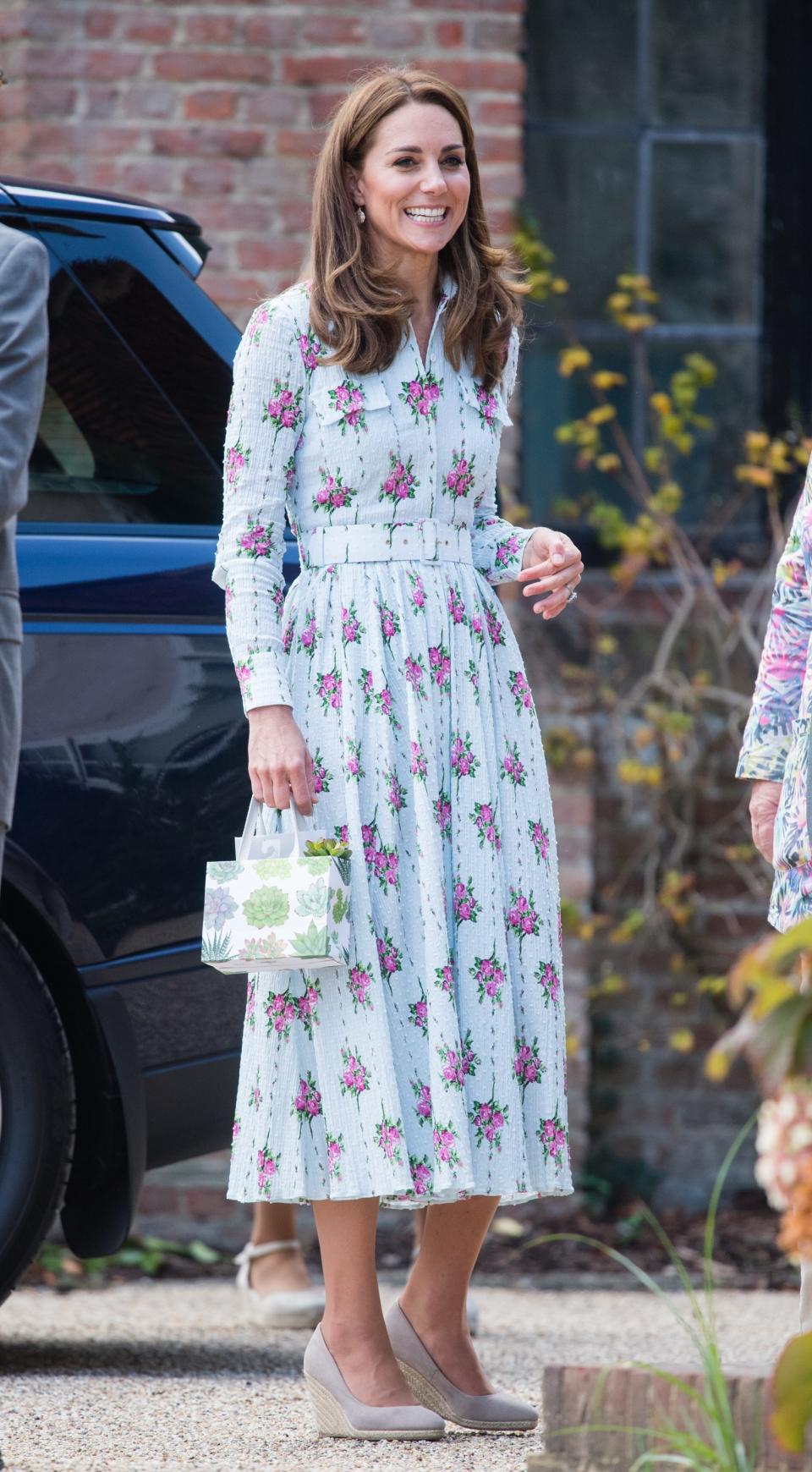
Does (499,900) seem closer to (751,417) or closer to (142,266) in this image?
(142,266)

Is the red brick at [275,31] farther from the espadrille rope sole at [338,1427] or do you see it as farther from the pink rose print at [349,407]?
the espadrille rope sole at [338,1427]

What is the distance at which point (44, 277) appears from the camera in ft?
8.37

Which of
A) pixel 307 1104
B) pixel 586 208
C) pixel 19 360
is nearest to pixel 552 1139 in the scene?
pixel 307 1104

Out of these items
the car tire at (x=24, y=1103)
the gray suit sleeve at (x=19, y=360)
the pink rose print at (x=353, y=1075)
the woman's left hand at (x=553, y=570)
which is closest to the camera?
the gray suit sleeve at (x=19, y=360)

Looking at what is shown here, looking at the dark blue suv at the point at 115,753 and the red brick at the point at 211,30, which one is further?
the red brick at the point at 211,30

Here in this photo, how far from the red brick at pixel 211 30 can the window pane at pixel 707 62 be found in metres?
1.34

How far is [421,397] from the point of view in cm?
282

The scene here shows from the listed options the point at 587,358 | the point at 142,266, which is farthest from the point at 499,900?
the point at 587,358

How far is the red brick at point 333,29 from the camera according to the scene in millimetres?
5066

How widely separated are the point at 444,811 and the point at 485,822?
0.18 feet

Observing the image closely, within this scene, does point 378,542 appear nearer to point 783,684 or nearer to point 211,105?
point 783,684

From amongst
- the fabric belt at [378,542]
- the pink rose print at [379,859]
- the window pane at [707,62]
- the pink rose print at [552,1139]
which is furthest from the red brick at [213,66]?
the pink rose print at [552,1139]

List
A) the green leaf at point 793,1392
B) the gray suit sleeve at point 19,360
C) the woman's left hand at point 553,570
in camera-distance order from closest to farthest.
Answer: the green leaf at point 793,1392 < the gray suit sleeve at point 19,360 < the woman's left hand at point 553,570

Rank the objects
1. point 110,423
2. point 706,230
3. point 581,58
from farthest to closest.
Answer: point 706,230 < point 581,58 < point 110,423
